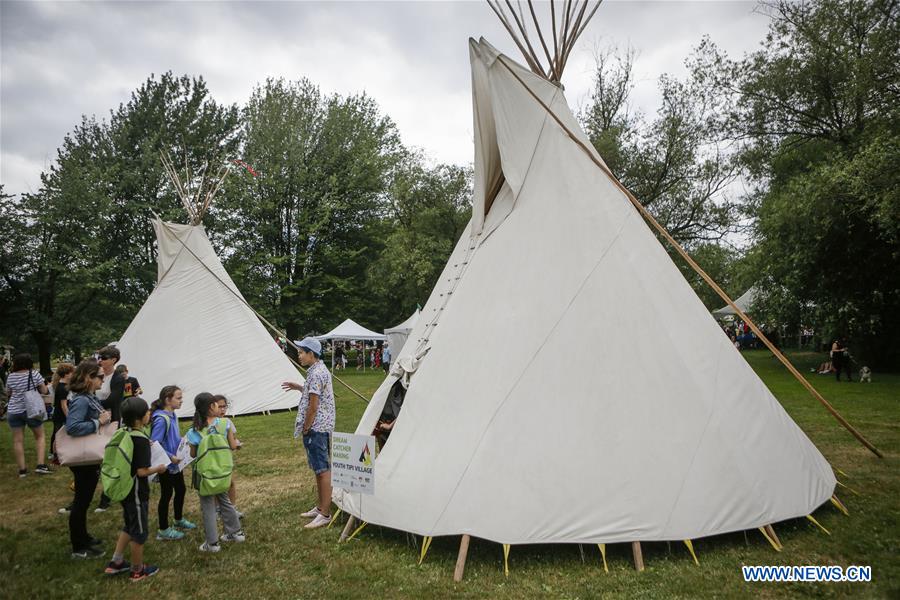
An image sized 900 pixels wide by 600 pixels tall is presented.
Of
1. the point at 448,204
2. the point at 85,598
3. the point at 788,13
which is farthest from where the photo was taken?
the point at 448,204

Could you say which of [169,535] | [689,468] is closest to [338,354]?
[169,535]

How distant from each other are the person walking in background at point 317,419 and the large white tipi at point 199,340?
7680 mm

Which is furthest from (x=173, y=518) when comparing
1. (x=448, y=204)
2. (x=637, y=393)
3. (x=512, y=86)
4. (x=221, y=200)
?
(x=448, y=204)

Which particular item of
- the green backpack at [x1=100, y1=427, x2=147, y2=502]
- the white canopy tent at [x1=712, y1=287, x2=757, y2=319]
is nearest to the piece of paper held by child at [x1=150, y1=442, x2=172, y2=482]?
the green backpack at [x1=100, y1=427, x2=147, y2=502]

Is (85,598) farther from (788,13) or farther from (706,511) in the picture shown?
(788,13)

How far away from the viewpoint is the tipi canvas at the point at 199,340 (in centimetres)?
1278

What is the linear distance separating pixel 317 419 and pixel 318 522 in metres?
1.09

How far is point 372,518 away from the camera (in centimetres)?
500

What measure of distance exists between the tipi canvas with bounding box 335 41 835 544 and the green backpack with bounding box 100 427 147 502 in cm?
198

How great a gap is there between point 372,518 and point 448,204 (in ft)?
94.9

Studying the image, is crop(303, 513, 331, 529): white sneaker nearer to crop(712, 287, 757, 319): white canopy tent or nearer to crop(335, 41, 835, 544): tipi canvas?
crop(335, 41, 835, 544): tipi canvas

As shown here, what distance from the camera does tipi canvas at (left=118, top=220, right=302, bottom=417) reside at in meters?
12.8

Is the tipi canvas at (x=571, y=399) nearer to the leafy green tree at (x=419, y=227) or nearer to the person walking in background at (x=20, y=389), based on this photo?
the person walking in background at (x=20, y=389)

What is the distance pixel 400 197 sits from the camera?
3306cm
